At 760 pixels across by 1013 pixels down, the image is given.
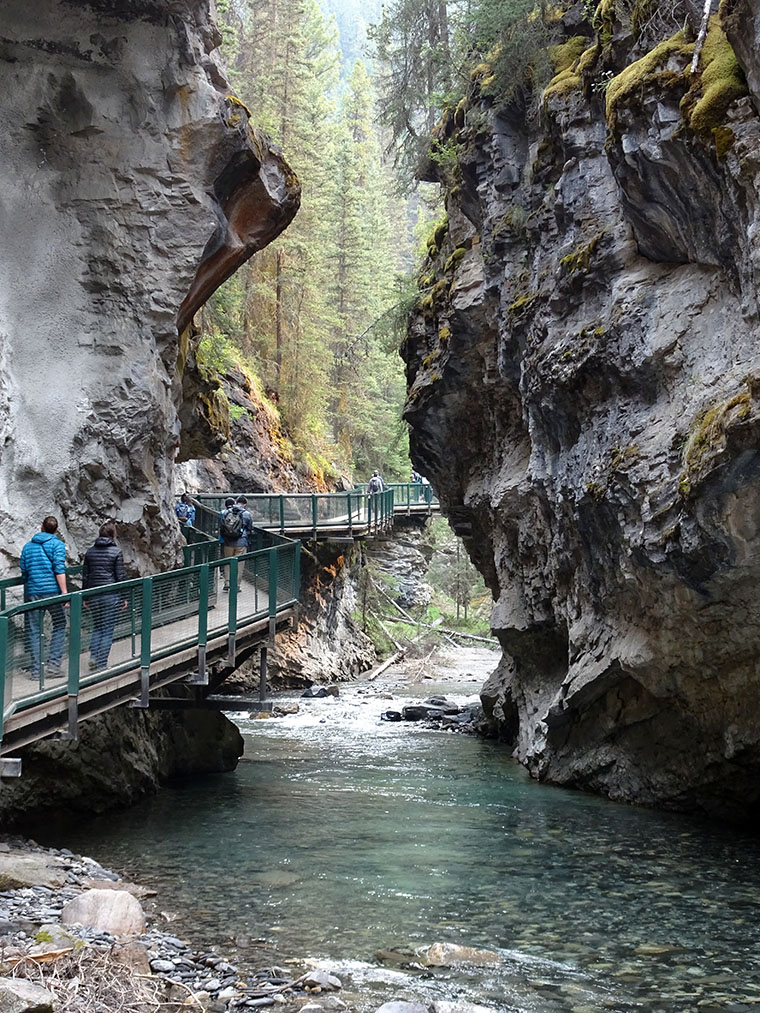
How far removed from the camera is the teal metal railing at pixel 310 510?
90.1ft

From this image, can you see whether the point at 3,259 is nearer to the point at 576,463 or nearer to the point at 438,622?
the point at 576,463

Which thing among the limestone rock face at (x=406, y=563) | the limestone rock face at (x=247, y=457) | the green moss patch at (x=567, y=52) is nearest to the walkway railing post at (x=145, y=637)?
the green moss patch at (x=567, y=52)

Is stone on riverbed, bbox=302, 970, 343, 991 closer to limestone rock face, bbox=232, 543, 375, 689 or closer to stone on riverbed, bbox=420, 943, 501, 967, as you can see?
stone on riverbed, bbox=420, 943, 501, 967

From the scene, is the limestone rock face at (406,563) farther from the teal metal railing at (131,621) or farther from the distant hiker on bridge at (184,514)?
the teal metal railing at (131,621)

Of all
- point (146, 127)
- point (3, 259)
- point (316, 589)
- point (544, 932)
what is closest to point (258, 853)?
point (544, 932)

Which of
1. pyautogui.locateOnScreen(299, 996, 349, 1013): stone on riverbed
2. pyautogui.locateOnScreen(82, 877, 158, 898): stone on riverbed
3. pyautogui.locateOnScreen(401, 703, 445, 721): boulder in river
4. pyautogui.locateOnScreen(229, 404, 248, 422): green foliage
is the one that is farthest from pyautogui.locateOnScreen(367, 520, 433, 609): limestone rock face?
pyautogui.locateOnScreen(299, 996, 349, 1013): stone on riverbed

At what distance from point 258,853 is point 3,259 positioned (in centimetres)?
967

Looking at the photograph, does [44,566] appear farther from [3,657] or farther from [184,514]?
[184,514]

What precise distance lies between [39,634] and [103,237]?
8.14 metres

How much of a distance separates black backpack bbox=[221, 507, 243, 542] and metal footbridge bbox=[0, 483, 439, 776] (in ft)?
1.09

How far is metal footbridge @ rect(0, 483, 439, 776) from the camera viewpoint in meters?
9.59

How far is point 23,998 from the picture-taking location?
5.55 m

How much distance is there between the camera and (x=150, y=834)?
1224 cm

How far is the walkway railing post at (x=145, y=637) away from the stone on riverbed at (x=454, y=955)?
5.11 m
